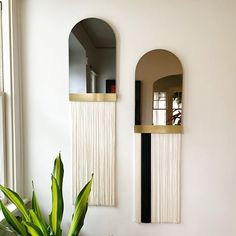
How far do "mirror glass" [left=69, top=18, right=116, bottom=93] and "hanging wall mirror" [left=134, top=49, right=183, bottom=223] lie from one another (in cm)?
22

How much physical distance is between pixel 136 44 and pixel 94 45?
0.31 meters

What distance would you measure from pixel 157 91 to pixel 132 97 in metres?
0.19

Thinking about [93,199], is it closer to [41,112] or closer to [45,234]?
[45,234]

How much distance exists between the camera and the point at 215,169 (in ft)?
5.91

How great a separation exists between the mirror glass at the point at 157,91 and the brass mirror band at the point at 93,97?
0.61 ft

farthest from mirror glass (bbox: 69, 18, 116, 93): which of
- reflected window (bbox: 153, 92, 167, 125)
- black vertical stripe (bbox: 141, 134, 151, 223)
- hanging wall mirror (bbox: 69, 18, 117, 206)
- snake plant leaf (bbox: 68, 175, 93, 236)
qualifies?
snake plant leaf (bbox: 68, 175, 93, 236)

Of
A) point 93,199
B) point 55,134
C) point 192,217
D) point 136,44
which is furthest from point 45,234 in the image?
point 136,44

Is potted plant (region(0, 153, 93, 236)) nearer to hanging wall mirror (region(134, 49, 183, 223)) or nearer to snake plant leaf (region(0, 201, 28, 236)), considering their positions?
snake plant leaf (region(0, 201, 28, 236))

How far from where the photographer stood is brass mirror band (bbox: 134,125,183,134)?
179cm

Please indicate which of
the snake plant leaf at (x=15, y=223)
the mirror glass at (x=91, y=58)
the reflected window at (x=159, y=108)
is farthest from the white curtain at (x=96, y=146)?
the snake plant leaf at (x=15, y=223)

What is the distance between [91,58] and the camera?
1.82 m

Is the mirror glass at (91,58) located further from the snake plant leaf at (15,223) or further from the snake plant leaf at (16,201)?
the snake plant leaf at (15,223)

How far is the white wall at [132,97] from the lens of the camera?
5.78ft

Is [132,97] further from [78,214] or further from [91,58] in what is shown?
[78,214]
